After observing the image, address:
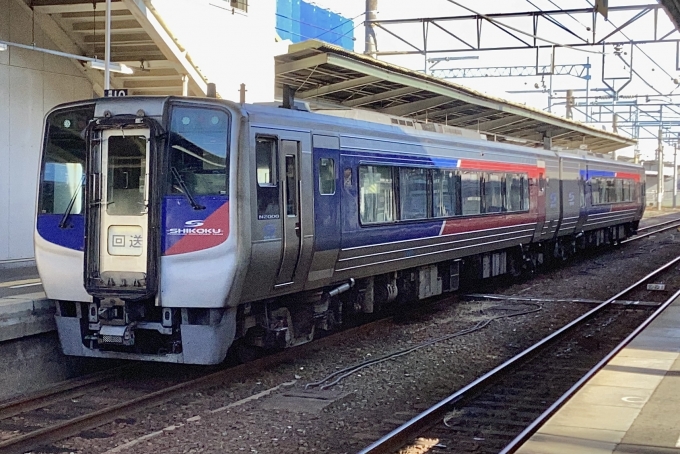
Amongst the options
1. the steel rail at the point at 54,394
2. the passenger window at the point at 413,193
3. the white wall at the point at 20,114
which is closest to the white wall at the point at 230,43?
the white wall at the point at 20,114

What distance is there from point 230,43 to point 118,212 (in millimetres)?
8444

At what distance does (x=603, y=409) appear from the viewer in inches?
281

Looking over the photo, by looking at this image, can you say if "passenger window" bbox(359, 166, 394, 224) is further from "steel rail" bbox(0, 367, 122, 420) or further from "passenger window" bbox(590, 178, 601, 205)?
"passenger window" bbox(590, 178, 601, 205)

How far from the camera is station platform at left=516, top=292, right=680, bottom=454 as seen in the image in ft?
20.0

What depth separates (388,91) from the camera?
18312 millimetres

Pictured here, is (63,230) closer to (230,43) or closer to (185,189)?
(185,189)

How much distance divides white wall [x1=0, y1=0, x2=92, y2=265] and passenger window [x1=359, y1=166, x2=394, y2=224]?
5984mm

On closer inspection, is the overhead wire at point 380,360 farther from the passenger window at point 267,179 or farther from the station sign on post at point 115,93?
the station sign on post at point 115,93

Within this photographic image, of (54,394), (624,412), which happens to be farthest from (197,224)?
(624,412)

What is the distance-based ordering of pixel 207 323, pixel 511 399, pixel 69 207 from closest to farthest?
pixel 511 399 → pixel 207 323 → pixel 69 207

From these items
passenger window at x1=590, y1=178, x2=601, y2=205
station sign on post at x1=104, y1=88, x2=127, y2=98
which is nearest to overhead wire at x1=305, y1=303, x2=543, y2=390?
station sign on post at x1=104, y1=88, x2=127, y2=98

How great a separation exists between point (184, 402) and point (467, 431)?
2.58 metres

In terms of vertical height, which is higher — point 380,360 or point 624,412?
point 624,412

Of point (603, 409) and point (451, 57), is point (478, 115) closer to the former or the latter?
point (451, 57)
